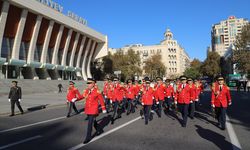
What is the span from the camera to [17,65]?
44.1m

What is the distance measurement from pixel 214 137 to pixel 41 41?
159ft

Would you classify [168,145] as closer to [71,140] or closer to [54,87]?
[71,140]

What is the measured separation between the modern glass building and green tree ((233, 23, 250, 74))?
3315 centimetres

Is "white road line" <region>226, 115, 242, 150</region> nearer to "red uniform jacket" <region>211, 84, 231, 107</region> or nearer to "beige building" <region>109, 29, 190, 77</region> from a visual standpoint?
"red uniform jacket" <region>211, 84, 231, 107</region>

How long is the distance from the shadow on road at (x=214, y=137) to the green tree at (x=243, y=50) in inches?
1447

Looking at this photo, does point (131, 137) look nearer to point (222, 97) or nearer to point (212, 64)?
point (222, 97)

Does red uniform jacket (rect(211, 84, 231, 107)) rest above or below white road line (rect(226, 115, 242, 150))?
above

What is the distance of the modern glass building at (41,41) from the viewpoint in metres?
43.5

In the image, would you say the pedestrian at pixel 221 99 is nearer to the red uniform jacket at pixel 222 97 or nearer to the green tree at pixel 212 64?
the red uniform jacket at pixel 222 97

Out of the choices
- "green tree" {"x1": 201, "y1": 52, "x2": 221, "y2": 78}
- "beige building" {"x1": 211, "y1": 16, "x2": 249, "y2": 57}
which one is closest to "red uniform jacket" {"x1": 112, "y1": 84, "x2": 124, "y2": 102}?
"green tree" {"x1": 201, "y1": 52, "x2": 221, "y2": 78}

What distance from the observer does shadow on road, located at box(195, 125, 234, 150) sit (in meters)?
6.84

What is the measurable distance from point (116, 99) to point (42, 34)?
1695 inches

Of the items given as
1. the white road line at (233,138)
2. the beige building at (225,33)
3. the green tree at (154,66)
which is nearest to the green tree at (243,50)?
the green tree at (154,66)

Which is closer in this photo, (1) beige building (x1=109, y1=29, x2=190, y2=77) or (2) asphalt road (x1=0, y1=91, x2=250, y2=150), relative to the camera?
(2) asphalt road (x1=0, y1=91, x2=250, y2=150)
